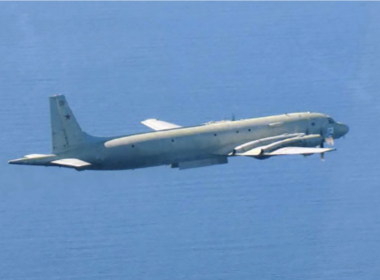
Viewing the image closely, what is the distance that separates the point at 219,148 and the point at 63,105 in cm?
1012

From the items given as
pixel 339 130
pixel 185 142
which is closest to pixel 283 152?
pixel 185 142

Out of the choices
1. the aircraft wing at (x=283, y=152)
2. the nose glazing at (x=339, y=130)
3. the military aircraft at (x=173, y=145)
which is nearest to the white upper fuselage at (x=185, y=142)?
the military aircraft at (x=173, y=145)

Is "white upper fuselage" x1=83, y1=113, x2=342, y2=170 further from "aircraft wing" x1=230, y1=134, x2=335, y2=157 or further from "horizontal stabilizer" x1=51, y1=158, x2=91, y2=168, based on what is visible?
"horizontal stabilizer" x1=51, y1=158, x2=91, y2=168

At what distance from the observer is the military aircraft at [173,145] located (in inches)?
3706

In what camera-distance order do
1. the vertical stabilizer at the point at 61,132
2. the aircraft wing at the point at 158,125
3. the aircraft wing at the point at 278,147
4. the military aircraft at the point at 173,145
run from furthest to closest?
1. the aircraft wing at the point at 158,125
2. the aircraft wing at the point at 278,147
3. the vertical stabilizer at the point at 61,132
4. the military aircraft at the point at 173,145

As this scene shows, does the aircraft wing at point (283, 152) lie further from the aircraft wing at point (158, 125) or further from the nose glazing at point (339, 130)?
the aircraft wing at point (158, 125)

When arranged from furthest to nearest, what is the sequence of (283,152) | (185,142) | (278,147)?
(278,147)
(283,152)
(185,142)

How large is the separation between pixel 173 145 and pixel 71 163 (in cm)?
668

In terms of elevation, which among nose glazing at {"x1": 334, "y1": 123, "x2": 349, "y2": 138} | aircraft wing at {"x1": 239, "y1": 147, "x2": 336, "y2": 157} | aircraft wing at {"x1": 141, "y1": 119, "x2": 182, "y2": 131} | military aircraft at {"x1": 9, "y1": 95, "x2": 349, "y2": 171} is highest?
aircraft wing at {"x1": 141, "y1": 119, "x2": 182, "y2": 131}

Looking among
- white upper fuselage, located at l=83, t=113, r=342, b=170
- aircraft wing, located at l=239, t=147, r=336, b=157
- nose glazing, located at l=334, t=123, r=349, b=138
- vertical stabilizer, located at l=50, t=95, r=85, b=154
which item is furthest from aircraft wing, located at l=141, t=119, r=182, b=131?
nose glazing, located at l=334, t=123, r=349, b=138

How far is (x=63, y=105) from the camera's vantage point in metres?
95.3

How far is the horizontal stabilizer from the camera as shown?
3637 inches

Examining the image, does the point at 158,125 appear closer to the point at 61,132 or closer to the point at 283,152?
the point at 61,132

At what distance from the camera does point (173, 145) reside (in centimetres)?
9519
